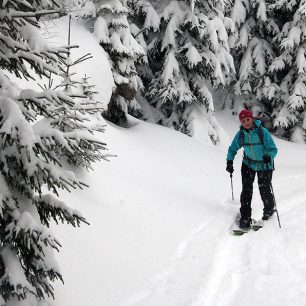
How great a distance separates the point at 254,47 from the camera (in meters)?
23.8

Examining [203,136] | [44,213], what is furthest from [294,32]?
[44,213]

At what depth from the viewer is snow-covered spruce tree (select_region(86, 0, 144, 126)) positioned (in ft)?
46.3

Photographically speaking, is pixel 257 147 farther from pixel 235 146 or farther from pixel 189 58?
pixel 189 58

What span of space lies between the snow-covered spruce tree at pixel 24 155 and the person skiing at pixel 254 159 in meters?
5.09

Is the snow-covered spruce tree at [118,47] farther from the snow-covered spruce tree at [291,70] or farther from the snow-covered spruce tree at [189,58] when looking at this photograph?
the snow-covered spruce tree at [291,70]

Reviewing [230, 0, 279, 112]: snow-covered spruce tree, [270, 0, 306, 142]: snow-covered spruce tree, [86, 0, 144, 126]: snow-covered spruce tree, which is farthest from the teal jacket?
[230, 0, 279, 112]: snow-covered spruce tree

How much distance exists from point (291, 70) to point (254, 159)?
16.3m

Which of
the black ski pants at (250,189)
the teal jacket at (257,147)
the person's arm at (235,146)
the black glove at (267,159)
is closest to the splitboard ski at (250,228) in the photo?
the black ski pants at (250,189)

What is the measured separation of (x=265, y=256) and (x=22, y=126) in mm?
4561

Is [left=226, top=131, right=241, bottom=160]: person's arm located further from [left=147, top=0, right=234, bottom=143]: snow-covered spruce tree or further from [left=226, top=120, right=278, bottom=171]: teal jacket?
[left=147, top=0, right=234, bottom=143]: snow-covered spruce tree

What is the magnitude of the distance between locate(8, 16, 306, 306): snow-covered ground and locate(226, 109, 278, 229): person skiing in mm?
400

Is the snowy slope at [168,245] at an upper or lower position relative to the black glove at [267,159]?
lower

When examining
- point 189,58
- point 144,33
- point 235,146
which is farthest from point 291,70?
point 235,146

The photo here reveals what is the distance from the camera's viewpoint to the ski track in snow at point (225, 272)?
5.11m
